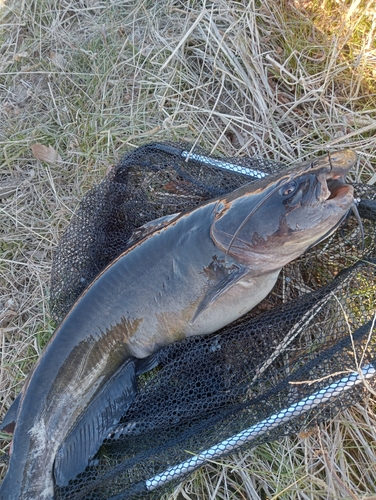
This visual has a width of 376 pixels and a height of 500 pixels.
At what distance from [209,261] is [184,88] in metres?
1.51

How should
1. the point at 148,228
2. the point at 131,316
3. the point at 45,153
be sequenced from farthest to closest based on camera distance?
the point at 45,153
the point at 148,228
the point at 131,316

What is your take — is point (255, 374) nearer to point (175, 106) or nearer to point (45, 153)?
point (175, 106)

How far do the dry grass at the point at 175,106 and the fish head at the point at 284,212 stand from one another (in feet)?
2.63

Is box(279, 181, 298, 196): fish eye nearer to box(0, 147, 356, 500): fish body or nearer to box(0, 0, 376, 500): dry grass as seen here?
box(0, 147, 356, 500): fish body

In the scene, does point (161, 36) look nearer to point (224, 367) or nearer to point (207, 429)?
point (224, 367)

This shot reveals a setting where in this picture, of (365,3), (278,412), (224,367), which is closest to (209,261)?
(224,367)

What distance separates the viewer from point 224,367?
2094mm

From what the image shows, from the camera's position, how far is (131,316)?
2133 mm

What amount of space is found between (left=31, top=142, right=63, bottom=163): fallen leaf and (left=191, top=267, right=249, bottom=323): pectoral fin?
5.52 ft

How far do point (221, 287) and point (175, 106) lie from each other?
4.92 feet

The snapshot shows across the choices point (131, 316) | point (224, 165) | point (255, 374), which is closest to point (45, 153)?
point (224, 165)

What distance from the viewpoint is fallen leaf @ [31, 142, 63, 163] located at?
10.4 feet

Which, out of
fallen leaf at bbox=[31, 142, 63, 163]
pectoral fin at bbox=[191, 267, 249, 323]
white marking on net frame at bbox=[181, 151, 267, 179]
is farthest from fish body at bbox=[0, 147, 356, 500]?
fallen leaf at bbox=[31, 142, 63, 163]

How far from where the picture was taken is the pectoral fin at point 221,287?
199 cm
